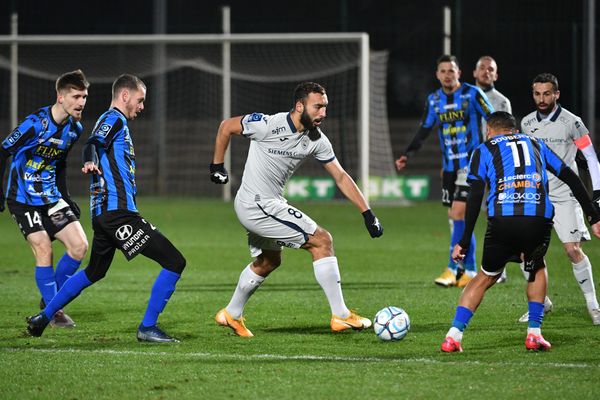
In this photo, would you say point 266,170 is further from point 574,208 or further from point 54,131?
point 574,208

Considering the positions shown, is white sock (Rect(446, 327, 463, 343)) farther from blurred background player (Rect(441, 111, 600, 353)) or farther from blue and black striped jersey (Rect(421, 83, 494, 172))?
blue and black striped jersey (Rect(421, 83, 494, 172))

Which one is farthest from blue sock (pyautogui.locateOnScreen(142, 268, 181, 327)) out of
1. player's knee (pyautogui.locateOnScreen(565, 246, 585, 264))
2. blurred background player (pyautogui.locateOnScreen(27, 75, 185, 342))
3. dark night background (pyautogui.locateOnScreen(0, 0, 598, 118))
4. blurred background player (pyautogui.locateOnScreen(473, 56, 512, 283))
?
dark night background (pyautogui.locateOnScreen(0, 0, 598, 118))

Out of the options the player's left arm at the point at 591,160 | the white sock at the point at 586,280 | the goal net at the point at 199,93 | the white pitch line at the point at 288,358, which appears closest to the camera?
the white pitch line at the point at 288,358

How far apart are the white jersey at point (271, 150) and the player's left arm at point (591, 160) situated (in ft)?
6.87

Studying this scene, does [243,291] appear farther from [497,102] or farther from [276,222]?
[497,102]

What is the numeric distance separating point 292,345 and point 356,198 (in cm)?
127

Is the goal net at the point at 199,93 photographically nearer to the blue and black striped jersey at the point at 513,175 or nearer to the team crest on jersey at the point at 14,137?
the team crest on jersey at the point at 14,137

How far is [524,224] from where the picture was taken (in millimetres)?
7223

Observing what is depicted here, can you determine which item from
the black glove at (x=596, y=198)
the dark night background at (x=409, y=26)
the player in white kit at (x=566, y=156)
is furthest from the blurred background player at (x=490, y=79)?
the dark night background at (x=409, y=26)

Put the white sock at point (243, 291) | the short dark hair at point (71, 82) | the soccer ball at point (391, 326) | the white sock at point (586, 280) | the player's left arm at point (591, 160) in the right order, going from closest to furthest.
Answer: the soccer ball at point (391, 326) < the white sock at point (243, 291) < the player's left arm at point (591, 160) < the short dark hair at point (71, 82) < the white sock at point (586, 280)

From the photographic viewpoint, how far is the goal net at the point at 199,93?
2436 centimetres

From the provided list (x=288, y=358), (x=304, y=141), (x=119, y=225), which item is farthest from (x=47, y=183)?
(x=288, y=358)

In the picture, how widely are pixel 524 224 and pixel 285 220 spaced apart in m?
1.85

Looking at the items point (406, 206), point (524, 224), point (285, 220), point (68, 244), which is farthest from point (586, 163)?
point (406, 206)
